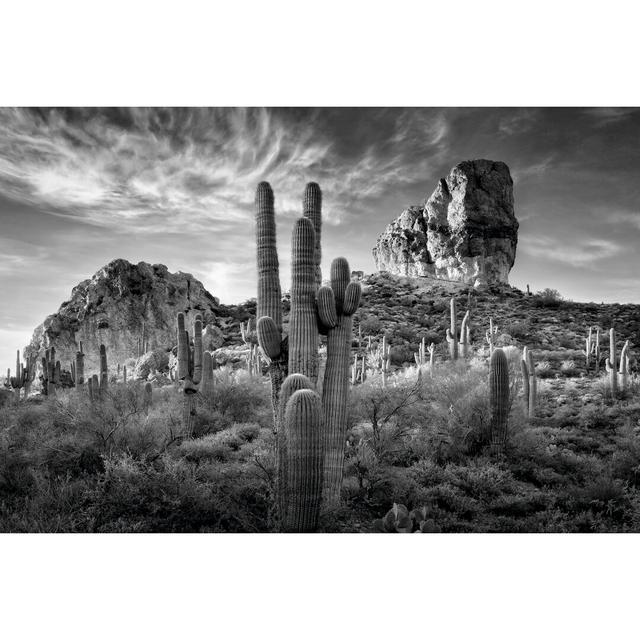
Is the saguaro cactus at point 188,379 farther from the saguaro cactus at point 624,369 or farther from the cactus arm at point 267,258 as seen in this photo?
the saguaro cactus at point 624,369

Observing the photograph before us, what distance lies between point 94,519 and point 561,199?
24.8 ft

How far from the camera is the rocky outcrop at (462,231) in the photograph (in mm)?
8602

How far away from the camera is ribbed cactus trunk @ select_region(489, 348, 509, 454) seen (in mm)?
7680

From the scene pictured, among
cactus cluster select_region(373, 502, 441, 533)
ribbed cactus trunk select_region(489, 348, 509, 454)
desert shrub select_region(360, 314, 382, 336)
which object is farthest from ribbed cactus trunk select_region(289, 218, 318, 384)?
desert shrub select_region(360, 314, 382, 336)

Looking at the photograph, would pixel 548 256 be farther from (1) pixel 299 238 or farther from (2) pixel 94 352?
(2) pixel 94 352

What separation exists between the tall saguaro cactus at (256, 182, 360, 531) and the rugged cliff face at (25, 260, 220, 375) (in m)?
8.87

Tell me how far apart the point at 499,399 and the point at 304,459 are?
4826mm

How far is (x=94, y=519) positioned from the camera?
473cm

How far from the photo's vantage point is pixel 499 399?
7.79m

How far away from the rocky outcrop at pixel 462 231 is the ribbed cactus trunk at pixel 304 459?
4445 millimetres

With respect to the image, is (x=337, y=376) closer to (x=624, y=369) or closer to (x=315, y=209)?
(x=315, y=209)

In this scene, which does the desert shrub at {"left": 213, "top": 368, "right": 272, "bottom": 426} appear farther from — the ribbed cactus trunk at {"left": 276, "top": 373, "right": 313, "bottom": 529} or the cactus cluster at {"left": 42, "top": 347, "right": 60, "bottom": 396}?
the cactus cluster at {"left": 42, "top": 347, "right": 60, "bottom": 396}

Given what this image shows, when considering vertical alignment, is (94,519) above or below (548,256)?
below
